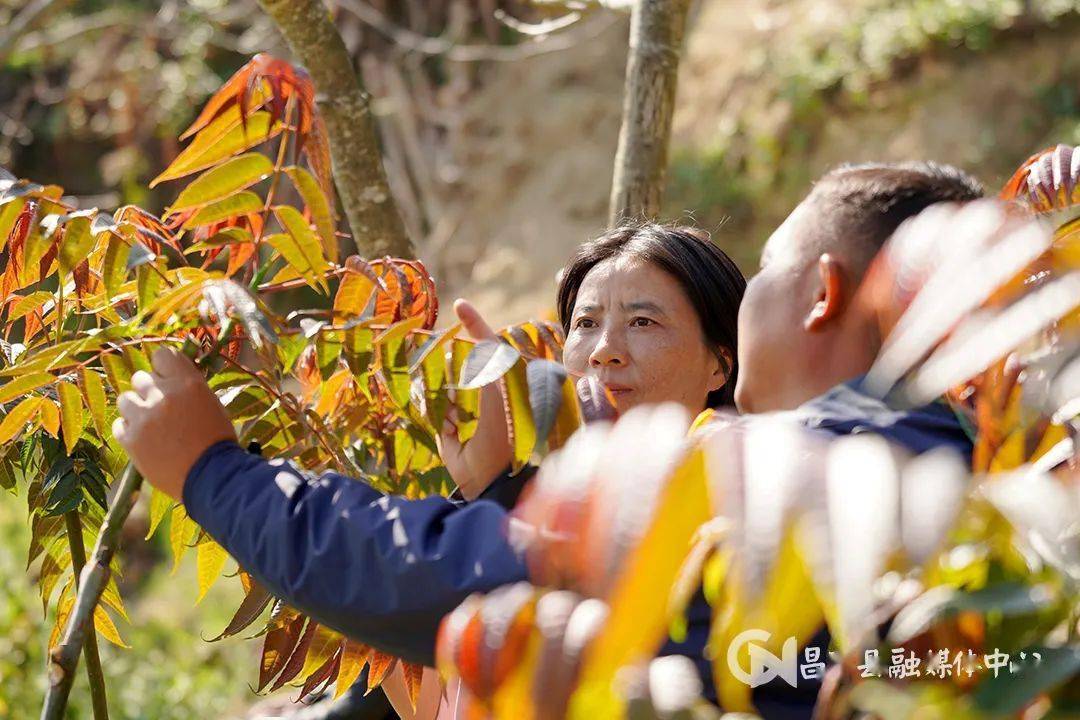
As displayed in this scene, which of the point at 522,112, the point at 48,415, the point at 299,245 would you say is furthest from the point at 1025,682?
the point at 522,112

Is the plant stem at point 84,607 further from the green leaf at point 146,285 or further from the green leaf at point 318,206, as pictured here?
the green leaf at point 318,206

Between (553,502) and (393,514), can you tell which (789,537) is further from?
(393,514)

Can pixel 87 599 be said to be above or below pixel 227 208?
below

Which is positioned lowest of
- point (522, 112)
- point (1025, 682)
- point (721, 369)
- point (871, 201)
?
point (522, 112)

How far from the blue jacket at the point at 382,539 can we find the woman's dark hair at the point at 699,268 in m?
0.87

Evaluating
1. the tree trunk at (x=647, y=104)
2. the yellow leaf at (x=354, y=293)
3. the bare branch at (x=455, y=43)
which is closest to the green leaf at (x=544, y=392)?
the yellow leaf at (x=354, y=293)

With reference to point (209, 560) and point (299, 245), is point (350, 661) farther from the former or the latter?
point (299, 245)

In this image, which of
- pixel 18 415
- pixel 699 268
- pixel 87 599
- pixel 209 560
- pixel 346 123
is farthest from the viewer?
pixel 346 123

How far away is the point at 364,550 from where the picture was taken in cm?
123

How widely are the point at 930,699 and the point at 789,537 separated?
0.12m

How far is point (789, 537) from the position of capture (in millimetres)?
796

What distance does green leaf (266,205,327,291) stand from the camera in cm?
150

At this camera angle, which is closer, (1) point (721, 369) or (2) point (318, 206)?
(2) point (318, 206)

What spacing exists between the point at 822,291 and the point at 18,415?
96 centimetres
